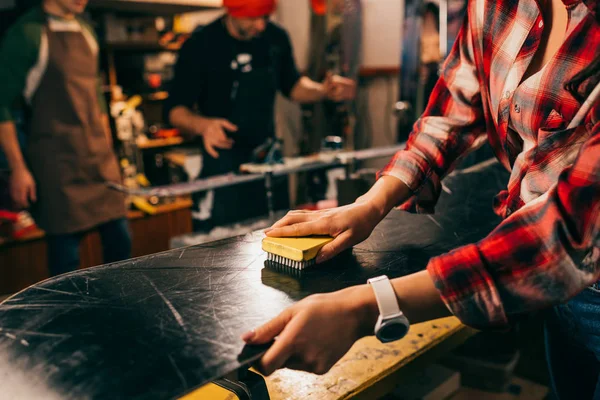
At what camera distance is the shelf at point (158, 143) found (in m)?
4.10

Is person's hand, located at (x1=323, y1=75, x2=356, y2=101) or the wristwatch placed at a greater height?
person's hand, located at (x1=323, y1=75, x2=356, y2=101)

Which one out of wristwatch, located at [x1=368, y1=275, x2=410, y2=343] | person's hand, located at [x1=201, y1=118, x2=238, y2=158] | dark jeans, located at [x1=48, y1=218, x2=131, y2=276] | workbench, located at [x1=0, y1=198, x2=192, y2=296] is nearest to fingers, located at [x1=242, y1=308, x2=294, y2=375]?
wristwatch, located at [x1=368, y1=275, x2=410, y2=343]

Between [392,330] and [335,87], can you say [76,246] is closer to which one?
[335,87]

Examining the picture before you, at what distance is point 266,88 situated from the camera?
2.74 metres

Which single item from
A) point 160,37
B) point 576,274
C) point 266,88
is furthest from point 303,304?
point 160,37

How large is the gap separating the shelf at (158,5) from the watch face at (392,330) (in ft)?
11.5

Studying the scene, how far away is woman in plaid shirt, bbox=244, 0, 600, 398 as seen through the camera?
613mm

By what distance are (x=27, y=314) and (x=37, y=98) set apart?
2.02 metres

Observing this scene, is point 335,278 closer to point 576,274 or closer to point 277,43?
point 576,274

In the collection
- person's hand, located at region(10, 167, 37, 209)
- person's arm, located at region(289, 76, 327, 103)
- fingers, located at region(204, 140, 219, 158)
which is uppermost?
person's arm, located at region(289, 76, 327, 103)

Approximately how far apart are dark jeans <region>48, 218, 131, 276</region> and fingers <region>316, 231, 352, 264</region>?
1936mm

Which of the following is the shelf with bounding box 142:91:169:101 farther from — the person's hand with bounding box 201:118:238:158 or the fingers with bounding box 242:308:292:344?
the fingers with bounding box 242:308:292:344

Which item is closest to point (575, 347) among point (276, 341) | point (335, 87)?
point (276, 341)

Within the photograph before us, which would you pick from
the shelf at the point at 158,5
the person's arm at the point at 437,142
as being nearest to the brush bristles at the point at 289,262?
the person's arm at the point at 437,142
